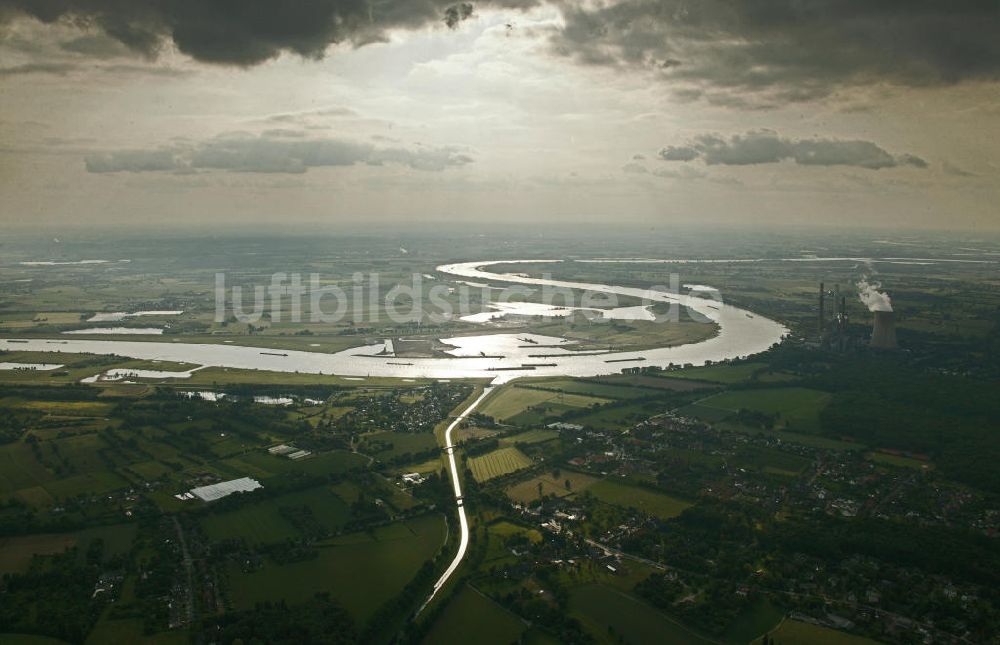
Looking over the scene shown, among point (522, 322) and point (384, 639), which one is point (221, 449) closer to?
point (384, 639)

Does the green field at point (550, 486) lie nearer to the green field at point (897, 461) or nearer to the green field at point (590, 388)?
the green field at point (897, 461)

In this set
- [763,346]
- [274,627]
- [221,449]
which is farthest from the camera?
[763,346]

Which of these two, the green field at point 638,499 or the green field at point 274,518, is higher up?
the green field at point 638,499

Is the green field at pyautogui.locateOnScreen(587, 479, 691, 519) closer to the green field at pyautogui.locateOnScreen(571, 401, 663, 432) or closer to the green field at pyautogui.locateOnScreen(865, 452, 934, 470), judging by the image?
the green field at pyautogui.locateOnScreen(571, 401, 663, 432)

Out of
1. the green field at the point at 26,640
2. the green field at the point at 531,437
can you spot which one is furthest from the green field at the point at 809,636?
the green field at the point at 26,640

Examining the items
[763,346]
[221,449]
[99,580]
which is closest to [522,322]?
[763,346]

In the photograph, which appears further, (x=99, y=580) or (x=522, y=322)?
(x=522, y=322)
